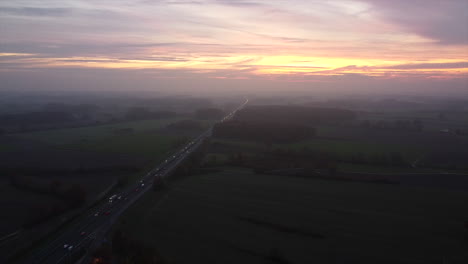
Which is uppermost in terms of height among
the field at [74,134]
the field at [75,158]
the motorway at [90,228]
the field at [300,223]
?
the field at [74,134]

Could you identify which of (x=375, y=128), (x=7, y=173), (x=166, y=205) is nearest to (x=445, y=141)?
(x=375, y=128)

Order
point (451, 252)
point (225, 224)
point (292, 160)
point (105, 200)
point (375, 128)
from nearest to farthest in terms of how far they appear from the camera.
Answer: point (451, 252)
point (225, 224)
point (105, 200)
point (292, 160)
point (375, 128)

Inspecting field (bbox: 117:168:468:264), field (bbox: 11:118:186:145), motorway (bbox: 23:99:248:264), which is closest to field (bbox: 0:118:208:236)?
field (bbox: 11:118:186:145)

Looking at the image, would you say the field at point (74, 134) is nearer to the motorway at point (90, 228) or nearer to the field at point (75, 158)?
the field at point (75, 158)

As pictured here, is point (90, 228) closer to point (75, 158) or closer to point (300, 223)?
point (300, 223)

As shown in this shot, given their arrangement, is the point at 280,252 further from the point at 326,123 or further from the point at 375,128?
the point at 326,123

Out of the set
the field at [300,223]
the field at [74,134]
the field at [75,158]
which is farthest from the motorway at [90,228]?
the field at [74,134]

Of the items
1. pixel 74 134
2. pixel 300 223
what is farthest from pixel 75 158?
pixel 300 223

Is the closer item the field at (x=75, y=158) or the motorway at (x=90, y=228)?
the motorway at (x=90, y=228)
